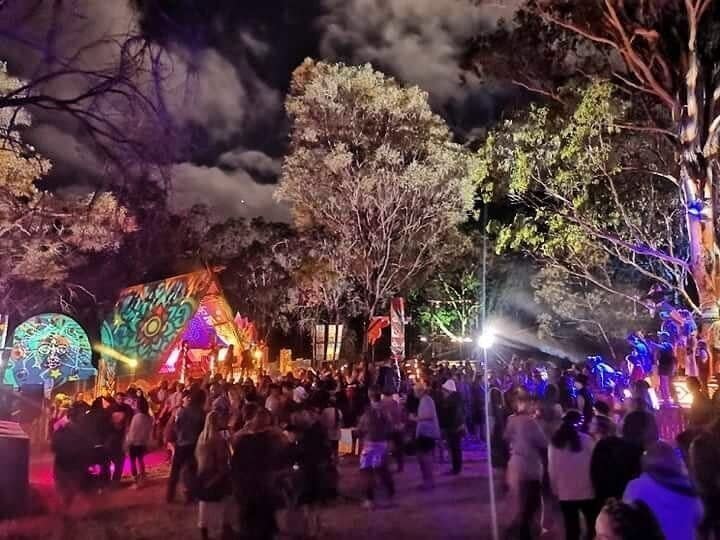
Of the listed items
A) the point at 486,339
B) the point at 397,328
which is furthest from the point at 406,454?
the point at 486,339

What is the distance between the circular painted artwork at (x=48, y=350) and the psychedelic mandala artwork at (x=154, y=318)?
1426 mm

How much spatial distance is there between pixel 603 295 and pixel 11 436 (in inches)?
922

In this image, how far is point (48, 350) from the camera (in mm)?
20625

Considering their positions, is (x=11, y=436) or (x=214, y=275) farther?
(x=214, y=275)

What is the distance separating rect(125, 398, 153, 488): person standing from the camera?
11.4 metres

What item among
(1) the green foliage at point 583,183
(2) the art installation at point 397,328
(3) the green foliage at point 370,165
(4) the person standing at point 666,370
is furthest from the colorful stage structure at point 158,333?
(4) the person standing at point 666,370

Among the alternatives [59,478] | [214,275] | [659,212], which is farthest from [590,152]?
[59,478]

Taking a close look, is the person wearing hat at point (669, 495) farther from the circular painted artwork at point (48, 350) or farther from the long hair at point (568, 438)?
the circular painted artwork at point (48, 350)

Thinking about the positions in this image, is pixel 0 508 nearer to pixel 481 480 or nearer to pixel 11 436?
pixel 11 436

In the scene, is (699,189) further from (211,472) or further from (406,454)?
(211,472)

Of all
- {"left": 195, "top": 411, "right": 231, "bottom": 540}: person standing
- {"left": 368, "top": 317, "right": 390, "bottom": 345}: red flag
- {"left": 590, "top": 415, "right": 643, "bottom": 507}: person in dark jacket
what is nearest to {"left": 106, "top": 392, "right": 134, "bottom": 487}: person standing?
{"left": 195, "top": 411, "right": 231, "bottom": 540}: person standing

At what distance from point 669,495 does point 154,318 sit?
20.2 meters

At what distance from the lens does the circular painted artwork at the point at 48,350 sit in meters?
20.3

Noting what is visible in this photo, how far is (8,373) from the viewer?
20375 millimetres
